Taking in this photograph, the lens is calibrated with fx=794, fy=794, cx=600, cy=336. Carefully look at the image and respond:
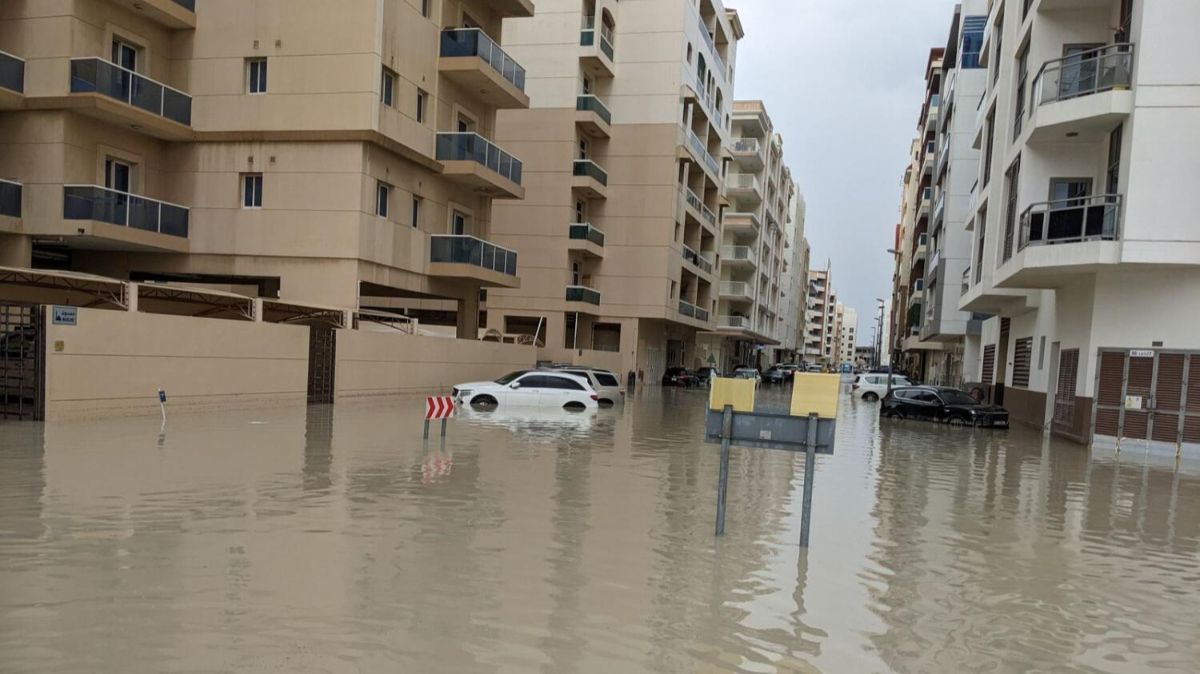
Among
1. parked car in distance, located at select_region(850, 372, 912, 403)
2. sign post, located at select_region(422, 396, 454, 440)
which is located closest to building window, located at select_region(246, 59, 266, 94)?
sign post, located at select_region(422, 396, 454, 440)

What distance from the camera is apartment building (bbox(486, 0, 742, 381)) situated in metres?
41.8

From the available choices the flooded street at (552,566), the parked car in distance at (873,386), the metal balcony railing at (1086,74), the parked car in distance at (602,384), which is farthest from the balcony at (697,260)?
the flooded street at (552,566)

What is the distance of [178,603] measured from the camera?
18.8ft

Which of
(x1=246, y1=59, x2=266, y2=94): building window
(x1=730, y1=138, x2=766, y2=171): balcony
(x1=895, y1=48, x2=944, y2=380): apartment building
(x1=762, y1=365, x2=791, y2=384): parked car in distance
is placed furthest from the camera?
(x1=730, y1=138, x2=766, y2=171): balcony

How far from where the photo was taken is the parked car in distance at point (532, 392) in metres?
24.1

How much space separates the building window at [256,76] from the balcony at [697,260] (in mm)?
28306

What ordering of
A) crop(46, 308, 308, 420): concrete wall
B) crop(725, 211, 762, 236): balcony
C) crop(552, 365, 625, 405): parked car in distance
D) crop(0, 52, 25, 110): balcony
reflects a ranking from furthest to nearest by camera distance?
crop(725, 211, 762, 236): balcony < crop(552, 365, 625, 405): parked car in distance < crop(0, 52, 25, 110): balcony < crop(46, 308, 308, 420): concrete wall

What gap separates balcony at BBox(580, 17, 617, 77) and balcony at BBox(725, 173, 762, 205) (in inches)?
925

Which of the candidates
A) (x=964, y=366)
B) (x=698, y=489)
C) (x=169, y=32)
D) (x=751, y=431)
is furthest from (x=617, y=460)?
(x=964, y=366)

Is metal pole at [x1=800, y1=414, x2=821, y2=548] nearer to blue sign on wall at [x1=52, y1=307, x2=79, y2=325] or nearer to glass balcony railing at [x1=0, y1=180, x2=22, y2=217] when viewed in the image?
blue sign on wall at [x1=52, y1=307, x2=79, y2=325]

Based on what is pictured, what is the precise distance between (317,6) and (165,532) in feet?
69.8

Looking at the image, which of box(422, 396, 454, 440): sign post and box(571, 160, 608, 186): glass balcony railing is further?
box(571, 160, 608, 186): glass balcony railing

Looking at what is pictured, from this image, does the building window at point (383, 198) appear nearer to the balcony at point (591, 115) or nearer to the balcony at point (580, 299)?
the balcony at point (580, 299)

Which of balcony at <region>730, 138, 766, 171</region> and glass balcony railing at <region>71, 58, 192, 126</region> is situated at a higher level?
balcony at <region>730, 138, 766, 171</region>
